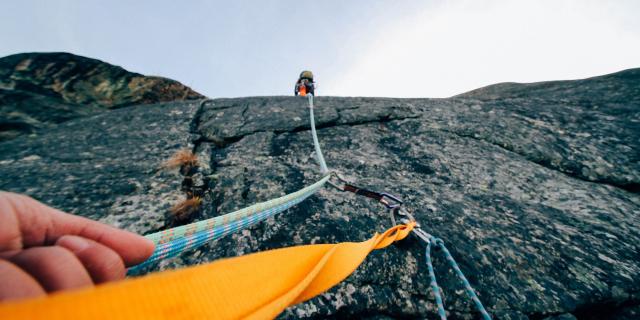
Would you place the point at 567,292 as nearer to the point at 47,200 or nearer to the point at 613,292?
the point at 613,292

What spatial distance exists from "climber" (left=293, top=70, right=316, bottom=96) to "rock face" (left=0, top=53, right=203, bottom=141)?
2468 mm

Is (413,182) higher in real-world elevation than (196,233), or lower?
lower

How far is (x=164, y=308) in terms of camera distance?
1.43 ft

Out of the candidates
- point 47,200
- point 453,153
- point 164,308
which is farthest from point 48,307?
point 453,153

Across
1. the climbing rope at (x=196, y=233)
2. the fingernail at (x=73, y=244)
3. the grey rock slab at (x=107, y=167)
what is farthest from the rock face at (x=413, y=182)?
the fingernail at (x=73, y=244)

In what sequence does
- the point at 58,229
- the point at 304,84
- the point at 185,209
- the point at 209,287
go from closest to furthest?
1. the point at 209,287
2. the point at 58,229
3. the point at 185,209
4. the point at 304,84

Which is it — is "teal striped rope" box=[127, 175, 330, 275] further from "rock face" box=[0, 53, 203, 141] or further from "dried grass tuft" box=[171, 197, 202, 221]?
"rock face" box=[0, 53, 203, 141]

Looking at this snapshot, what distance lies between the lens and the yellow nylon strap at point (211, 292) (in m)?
0.35

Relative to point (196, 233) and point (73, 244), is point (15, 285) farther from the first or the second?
point (196, 233)

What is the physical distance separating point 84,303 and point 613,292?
2.14m

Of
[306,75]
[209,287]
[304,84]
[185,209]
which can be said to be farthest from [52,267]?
[306,75]

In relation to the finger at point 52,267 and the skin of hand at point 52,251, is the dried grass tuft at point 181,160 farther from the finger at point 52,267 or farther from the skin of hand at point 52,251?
the finger at point 52,267

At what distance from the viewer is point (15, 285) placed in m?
0.40

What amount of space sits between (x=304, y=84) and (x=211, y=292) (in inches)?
207
